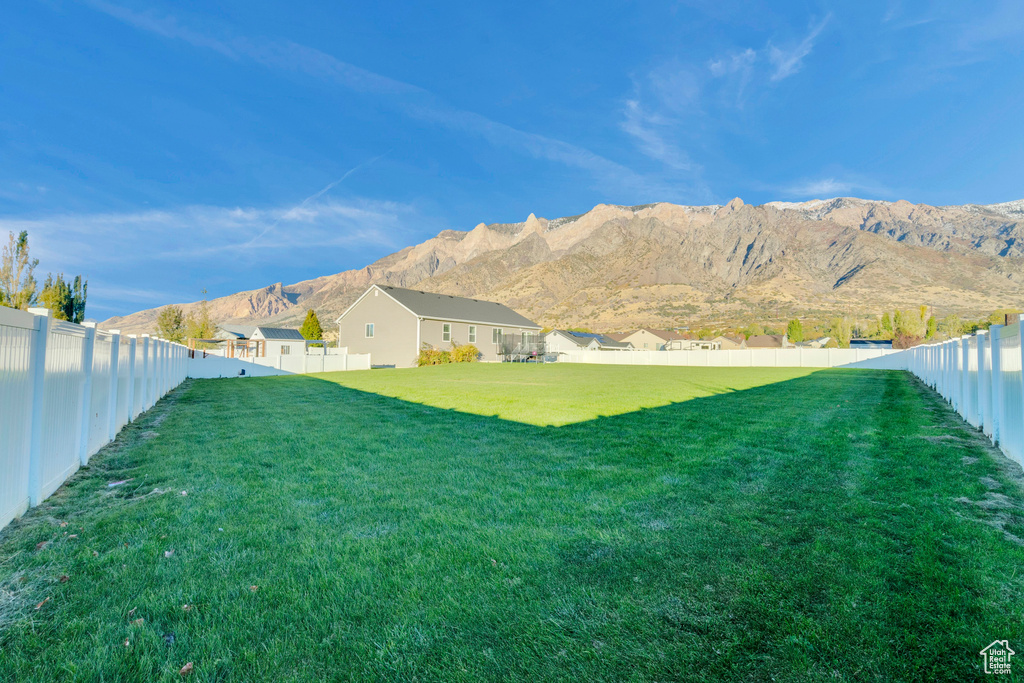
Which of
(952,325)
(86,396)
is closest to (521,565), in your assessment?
(86,396)

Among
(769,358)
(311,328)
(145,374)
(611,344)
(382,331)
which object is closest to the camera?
(145,374)

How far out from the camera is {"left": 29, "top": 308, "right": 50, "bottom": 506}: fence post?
12.3ft

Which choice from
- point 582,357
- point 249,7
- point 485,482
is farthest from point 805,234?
point 485,482

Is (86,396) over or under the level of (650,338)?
under

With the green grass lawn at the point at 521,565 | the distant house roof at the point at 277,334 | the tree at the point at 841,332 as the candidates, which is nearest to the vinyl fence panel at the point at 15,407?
Answer: the green grass lawn at the point at 521,565

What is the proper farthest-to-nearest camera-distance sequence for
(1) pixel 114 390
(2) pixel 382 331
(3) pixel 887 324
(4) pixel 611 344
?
(4) pixel 611 344 < (3) pixel 887 324 < (2) pixel 382 331 < (1) pixel 114 390

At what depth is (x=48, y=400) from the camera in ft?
13.3

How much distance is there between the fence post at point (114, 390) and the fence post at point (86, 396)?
1.20 m

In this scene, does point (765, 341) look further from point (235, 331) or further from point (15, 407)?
point (15, 407)

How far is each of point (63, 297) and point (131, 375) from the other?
2643cm

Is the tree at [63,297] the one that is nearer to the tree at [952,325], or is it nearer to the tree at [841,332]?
the tree at [841,332]

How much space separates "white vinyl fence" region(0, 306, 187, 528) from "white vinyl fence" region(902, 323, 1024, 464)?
337 inches

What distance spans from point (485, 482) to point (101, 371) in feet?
17.1

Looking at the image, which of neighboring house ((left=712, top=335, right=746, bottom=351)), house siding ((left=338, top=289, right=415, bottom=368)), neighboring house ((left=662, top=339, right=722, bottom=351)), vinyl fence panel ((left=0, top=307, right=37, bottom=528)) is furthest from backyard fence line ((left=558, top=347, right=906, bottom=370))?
neighboring house ((left=712, top=335, right=746, bottom=351))
